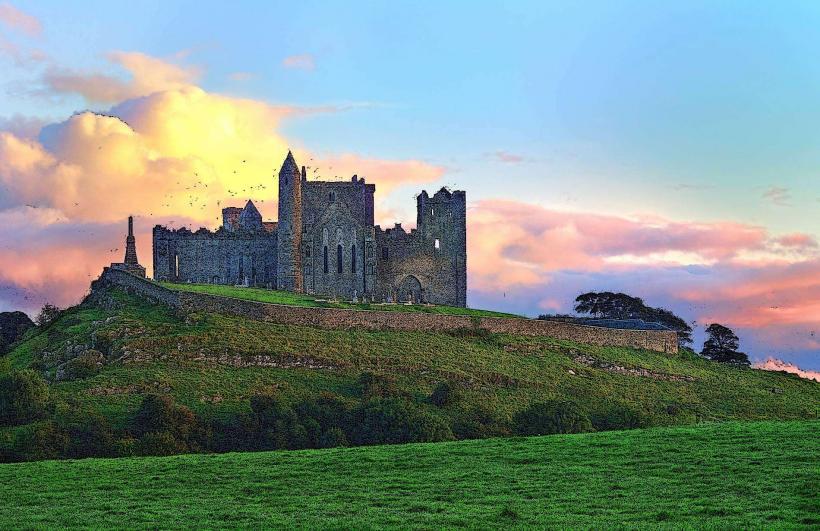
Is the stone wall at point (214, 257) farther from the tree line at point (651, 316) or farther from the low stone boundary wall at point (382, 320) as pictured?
the tree line at point (651, 316)

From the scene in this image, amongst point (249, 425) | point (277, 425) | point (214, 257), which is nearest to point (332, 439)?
point (277, 425)

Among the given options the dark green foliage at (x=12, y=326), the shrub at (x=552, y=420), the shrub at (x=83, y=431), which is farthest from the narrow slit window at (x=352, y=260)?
the shrub at (x=83, y=431)

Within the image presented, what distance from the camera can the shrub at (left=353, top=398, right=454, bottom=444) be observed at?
50.3m

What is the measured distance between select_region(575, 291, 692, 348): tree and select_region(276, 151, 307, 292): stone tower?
41.1 metres

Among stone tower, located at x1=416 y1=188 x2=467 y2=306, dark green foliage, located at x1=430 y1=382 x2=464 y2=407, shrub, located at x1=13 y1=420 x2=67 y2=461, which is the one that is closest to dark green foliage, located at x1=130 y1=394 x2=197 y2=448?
shrub, located at x1=13 y1=420 x2=67 y2=461

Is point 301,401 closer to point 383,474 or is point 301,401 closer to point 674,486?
point 383,474

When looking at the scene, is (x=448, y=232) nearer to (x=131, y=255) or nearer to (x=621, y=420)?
(x=131, y=255)

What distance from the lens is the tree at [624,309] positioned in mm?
119625

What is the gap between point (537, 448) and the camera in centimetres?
3906

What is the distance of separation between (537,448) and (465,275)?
6415 centimetres

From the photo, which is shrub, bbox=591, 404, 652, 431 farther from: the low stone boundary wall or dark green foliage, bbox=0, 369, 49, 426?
dark green foliage, bbox=0, 369, 49, 426

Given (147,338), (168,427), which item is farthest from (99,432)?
(147,338)

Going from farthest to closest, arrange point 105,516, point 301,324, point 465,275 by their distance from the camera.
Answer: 1. point 465,275
2. point 301,324
3. point 105,516

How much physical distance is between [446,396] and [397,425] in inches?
354
